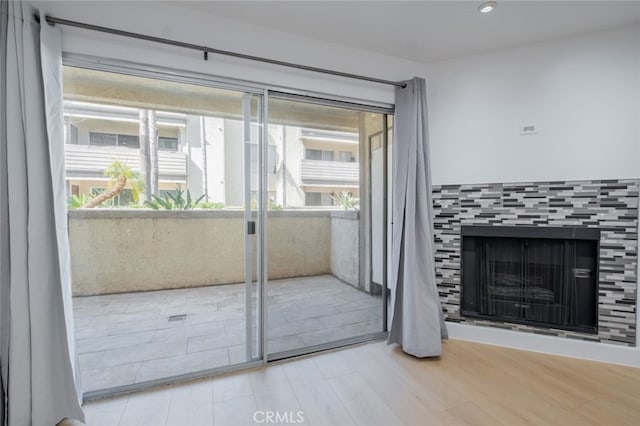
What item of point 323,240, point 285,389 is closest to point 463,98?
point 323,240

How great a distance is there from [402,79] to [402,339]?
7.19 feet

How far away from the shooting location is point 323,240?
3.08 meters

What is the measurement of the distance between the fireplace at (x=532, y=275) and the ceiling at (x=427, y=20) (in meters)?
1.47

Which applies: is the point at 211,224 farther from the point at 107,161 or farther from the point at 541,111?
the point at 541,111

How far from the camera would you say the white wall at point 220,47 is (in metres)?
1.61

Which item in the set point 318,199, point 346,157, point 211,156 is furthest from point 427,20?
point 211,156

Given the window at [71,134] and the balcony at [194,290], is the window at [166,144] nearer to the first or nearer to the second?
the balcony at [194,290]

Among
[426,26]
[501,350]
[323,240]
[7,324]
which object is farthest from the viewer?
[323,240]

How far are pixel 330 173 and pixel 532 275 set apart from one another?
2016mm

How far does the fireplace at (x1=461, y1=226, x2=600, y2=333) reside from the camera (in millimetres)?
2168

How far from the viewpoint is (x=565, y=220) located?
2.15 meters

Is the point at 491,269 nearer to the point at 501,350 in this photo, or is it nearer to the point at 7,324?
the point at 501,350

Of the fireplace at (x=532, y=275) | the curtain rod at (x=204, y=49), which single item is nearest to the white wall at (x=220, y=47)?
the curtain rod at (x=204, y=49)

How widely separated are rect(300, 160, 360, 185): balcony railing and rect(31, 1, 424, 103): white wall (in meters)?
0.77
